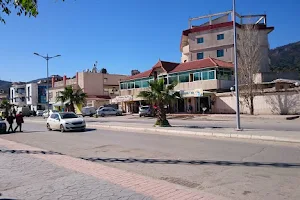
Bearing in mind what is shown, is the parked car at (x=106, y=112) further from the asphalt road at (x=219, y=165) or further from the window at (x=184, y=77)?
the asphalt road at (x=219, y=165)

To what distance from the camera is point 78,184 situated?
6.91 meters

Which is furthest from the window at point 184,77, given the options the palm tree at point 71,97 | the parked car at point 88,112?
the parked car at point 88,112

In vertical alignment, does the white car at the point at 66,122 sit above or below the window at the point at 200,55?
below

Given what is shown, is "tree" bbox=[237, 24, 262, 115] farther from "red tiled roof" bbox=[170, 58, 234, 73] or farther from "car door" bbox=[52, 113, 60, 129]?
"car door" bbox=[52, 113, 60, 129]

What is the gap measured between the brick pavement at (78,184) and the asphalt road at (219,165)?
77 cm

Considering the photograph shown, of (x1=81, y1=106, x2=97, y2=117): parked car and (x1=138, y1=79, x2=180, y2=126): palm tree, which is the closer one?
(x1=138, y1=79, x2=180, y2=126): palm tree

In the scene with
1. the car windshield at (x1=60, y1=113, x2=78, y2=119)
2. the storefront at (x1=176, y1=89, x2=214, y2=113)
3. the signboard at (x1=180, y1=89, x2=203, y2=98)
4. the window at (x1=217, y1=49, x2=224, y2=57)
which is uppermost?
the window at (x1=217, y1=49, x2=224, y2=57)

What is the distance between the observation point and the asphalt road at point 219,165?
6.50 m

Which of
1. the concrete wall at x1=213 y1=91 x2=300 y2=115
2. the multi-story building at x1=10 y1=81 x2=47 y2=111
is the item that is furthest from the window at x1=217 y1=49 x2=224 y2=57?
the multi-story building at x1=10 y1=81 x2=47 y2=111

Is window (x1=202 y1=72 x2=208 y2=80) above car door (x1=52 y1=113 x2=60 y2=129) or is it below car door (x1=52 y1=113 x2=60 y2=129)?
above

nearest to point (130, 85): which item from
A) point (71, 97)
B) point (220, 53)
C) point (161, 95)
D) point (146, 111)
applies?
point (146, 111)

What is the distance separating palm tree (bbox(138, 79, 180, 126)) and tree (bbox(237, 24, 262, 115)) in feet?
58.7

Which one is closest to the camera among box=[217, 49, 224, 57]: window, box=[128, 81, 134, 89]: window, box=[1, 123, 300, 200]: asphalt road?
box=[1, 123, 300, 200]: asphalt road

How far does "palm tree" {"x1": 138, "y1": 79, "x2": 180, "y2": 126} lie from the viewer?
23359mm
